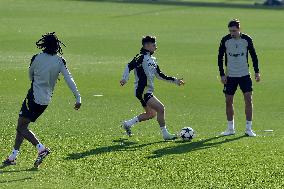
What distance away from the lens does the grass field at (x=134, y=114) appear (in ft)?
43.5

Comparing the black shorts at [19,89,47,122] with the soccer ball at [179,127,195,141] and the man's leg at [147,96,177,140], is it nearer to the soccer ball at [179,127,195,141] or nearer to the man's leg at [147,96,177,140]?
the man's leg at [147,96,177,140]

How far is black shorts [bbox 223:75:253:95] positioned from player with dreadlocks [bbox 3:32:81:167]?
4.76 m

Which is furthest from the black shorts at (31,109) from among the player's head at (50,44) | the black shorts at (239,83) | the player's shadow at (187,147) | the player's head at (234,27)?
the black shorts at (239,83)

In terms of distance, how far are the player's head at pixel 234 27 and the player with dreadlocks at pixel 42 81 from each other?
169 inches

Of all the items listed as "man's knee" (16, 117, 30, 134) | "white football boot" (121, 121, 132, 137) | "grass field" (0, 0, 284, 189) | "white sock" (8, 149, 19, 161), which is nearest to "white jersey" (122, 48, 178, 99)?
"white football boot" (121, 121, 132, 137)

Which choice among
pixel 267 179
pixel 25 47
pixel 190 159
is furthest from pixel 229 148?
pixel 25 47

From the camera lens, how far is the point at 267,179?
42.8 feet

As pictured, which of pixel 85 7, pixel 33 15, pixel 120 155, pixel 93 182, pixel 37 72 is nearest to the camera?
pixel 93 182

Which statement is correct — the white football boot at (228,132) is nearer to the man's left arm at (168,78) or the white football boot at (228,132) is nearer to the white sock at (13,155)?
the man's left arm at (168,78)

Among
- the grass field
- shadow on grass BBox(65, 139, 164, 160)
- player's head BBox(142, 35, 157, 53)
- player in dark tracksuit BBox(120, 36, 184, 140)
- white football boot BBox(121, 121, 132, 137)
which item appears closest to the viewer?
the grass field

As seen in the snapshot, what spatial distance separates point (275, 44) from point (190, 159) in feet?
78.5

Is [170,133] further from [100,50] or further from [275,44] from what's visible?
[275,44]

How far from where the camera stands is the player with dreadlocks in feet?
45.2

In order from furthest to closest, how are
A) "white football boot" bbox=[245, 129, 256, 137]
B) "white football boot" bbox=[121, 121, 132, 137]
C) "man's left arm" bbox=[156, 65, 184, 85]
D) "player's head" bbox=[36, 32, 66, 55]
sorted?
1. "white football boot" bbox=[245, 129, 256, 137]
2. "white football boot" bbox=[121, 121, 132, 137]
3. "man's left arm" bbox=[156, 65, 184, 85]
4. "player's head" bbox=[36, 32, 66, 55]
